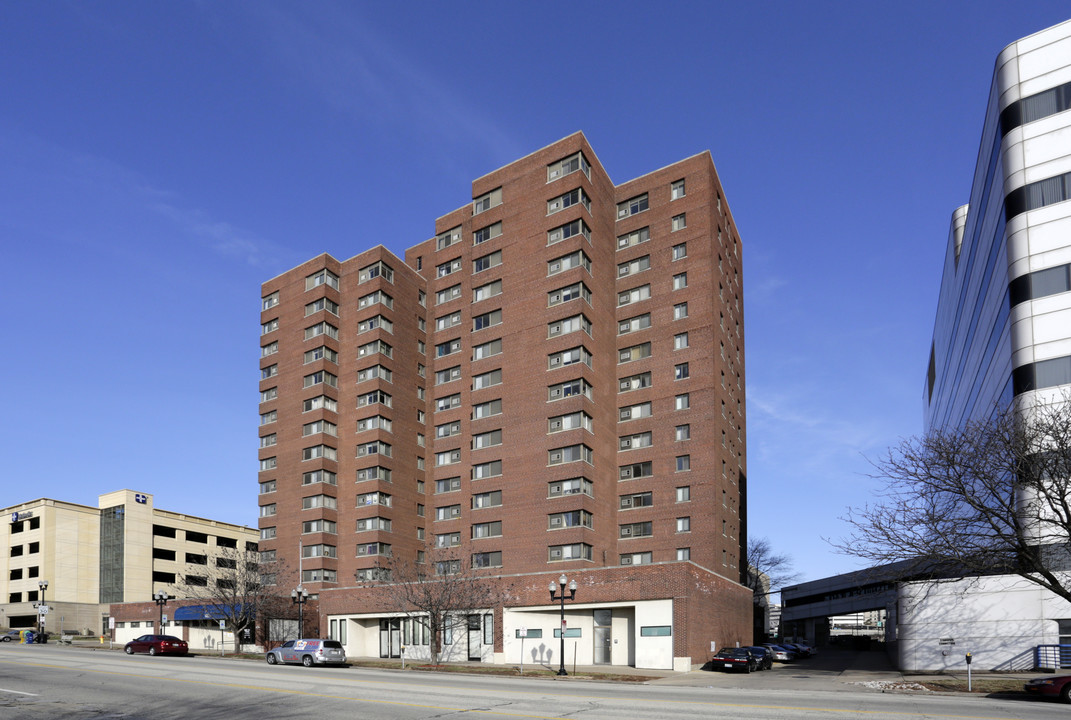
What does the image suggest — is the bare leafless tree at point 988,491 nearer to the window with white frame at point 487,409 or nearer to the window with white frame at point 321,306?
the window with white frame at point 487,409

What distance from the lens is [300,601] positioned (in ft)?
199

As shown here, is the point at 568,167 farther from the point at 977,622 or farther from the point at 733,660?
the point at 977,622

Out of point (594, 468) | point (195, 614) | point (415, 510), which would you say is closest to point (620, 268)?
point (594, 468)

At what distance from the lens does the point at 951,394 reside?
85375 millimetres

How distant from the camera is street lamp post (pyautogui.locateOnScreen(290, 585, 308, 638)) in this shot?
6081 cm

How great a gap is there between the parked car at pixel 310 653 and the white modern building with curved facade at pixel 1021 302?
31878 mm

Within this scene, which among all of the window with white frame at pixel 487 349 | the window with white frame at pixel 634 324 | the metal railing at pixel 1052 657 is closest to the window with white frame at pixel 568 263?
the window with white frame at pixel 634 324

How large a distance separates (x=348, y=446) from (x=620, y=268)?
3020 cm

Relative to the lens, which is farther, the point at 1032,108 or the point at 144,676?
the point at 1032,108

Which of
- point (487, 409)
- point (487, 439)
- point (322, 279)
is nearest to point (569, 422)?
point (487, 439)

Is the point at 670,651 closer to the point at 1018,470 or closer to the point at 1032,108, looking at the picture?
the point at 1018,470

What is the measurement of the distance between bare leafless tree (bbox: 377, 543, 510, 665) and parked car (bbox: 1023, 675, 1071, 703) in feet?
112

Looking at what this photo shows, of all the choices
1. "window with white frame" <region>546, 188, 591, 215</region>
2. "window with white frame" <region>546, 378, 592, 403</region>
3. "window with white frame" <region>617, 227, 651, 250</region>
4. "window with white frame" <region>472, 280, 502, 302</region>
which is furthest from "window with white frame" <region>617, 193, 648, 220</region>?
"window with white frame" <region>546, 378, 592, 403</region>

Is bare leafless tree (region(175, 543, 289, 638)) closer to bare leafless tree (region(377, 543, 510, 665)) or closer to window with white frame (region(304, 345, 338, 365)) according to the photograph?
bare leafless tree (region(377, 543, 510, 665))
